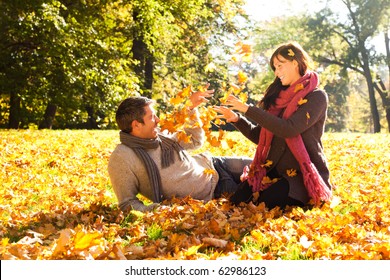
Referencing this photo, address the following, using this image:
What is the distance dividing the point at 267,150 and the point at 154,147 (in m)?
1.09

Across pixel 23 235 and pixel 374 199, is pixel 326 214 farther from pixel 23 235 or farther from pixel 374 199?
pixel 23 235

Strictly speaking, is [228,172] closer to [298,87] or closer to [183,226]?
[298,87]

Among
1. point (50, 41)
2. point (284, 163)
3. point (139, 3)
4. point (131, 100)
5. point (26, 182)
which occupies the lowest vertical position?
point (26, 182)

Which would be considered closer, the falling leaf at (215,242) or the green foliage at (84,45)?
the falling leaf at (215,242)

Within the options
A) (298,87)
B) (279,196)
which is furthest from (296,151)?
(298,87)

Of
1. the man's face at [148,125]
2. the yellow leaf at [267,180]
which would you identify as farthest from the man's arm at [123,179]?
the yellow leaf at [267,180]

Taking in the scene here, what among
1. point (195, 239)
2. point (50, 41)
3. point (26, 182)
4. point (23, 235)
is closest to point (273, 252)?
point (195, 239)

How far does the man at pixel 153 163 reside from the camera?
4.96 metres

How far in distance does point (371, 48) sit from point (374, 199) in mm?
27136

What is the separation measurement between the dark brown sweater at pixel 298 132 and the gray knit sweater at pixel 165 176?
2.43ft

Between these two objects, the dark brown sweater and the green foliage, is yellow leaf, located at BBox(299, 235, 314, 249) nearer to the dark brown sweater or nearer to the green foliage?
the dark brown sweater

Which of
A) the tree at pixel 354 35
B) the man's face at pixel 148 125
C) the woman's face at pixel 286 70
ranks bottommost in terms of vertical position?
the man's face at pixel 148 125

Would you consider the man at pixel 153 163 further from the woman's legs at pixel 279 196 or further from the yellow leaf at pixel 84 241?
the yellow leaf at pixel 84 241
